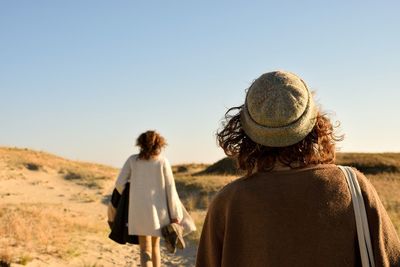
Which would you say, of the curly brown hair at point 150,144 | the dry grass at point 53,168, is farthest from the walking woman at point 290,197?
the dry grass at point 53,168

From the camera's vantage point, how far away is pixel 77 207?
23.3 meters

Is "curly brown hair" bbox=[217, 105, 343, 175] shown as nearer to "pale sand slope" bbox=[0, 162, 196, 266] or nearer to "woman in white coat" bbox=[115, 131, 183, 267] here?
"woman in white coat" bbox=[115, 131, 183, 267]

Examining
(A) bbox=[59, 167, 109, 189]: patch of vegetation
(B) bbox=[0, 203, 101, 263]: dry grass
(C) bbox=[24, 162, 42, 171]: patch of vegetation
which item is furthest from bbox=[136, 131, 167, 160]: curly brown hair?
(C) bbox=[24, 162, 42, 171]: patch of vegetation

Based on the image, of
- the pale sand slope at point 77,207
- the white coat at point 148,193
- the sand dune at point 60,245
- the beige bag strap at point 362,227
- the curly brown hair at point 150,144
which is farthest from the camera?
the pale sand slope at point 77,207

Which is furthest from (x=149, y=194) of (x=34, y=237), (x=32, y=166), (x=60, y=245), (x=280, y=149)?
(x=32, y=166)

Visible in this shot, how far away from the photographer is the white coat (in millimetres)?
7219

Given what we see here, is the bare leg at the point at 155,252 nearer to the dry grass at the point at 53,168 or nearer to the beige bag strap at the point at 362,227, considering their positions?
the beige bag strap at the point at 362,227

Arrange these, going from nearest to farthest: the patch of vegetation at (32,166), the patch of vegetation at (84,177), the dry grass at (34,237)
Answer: the dry grass at (34,237)
the patch of vegetation at (84,177)
the patch of vegetation at (32,166)

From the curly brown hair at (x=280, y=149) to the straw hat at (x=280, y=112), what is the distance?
0.05 metres

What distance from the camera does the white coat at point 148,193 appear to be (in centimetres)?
722

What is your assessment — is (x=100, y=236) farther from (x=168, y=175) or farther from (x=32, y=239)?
(x=168, y=175)

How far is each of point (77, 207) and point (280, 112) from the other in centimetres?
2163

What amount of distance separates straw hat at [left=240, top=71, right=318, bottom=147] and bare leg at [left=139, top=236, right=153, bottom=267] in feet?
16.3

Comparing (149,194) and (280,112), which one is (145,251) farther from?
(280,112)
